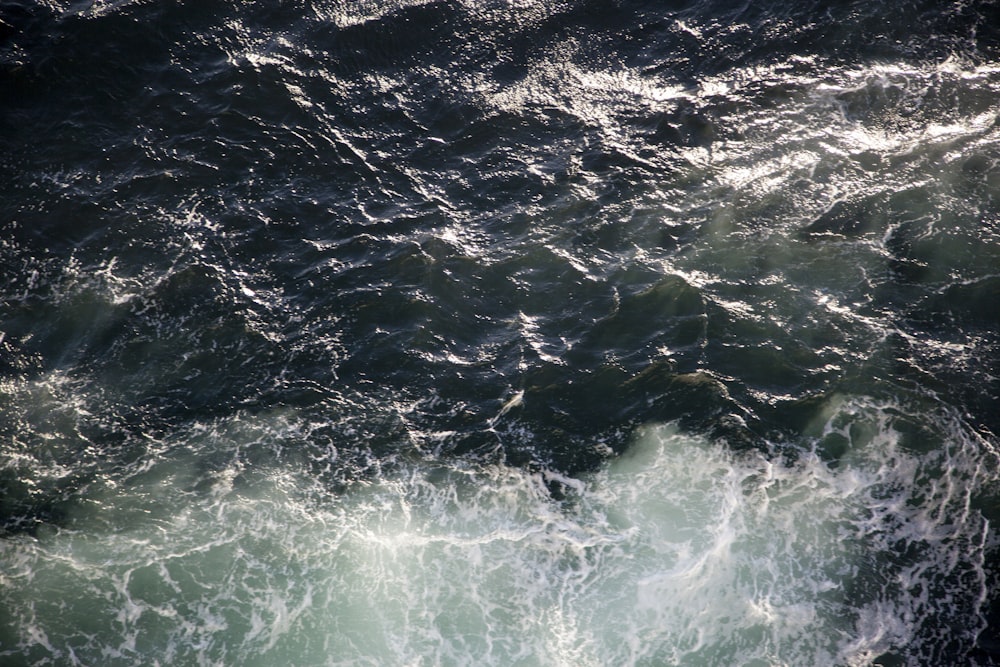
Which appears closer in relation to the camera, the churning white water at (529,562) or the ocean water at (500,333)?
the churning white water at (529,562)

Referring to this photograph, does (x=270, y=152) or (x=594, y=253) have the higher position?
(x=270, y=152)

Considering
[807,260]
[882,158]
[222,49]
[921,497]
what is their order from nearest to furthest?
[921,497]
[807,260]
[882,158]
[222,49]

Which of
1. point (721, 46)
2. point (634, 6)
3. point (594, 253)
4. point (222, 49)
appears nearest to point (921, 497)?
point (594, 253)

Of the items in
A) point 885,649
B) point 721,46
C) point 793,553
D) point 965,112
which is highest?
point 721,46

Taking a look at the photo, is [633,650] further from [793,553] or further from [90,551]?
[90,551]

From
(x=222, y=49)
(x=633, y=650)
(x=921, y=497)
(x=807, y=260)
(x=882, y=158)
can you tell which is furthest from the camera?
(x=222, y=49)

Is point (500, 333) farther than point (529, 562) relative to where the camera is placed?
Yes

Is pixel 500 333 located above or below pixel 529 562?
above

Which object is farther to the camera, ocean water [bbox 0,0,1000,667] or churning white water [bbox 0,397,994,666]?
ocean water [bbox 0,0,1000,667]
